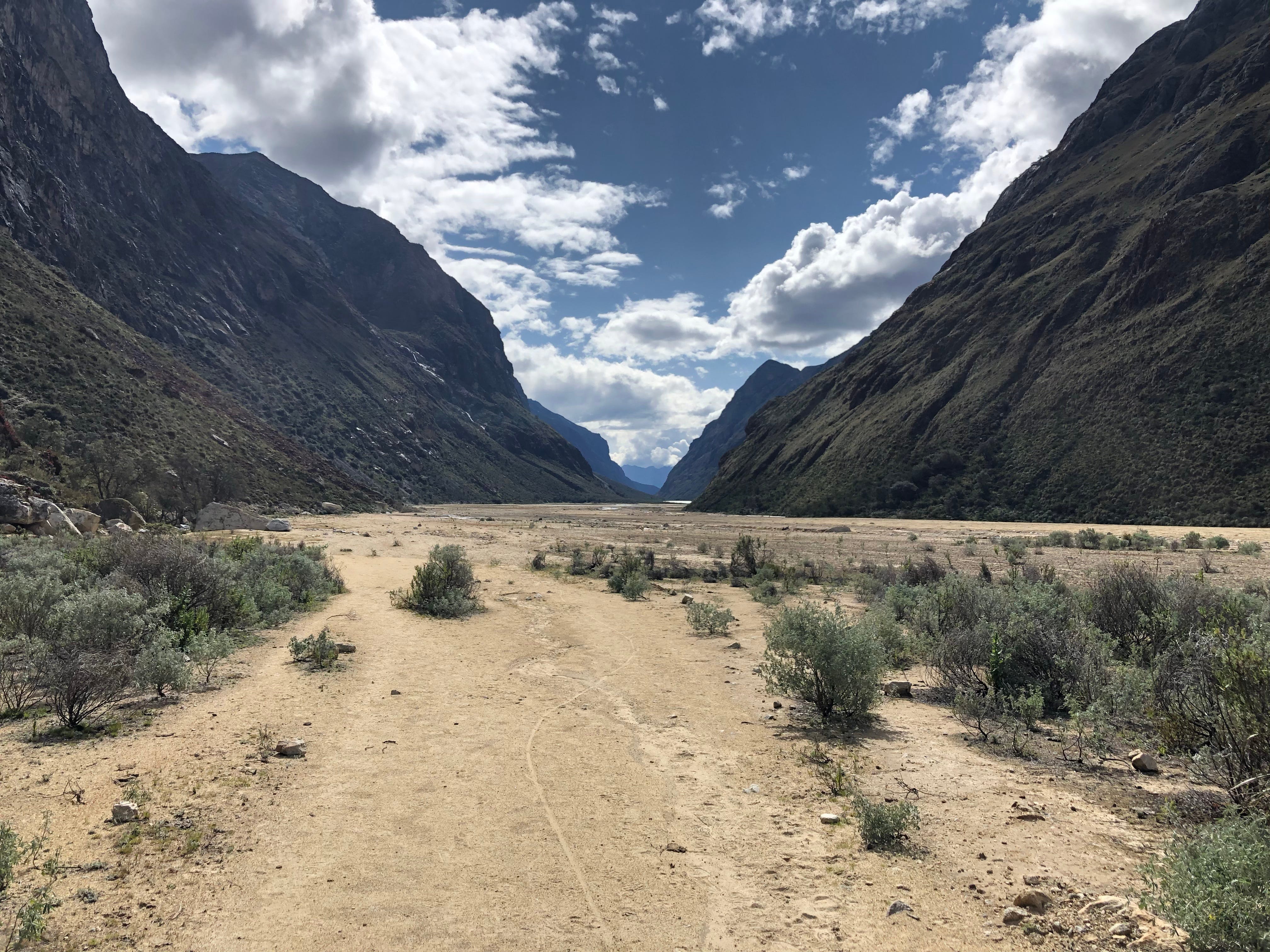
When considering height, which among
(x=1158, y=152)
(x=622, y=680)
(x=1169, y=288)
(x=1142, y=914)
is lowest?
(x=622, y=680)

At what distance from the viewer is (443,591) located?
17578 millimetres

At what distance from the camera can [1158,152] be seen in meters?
79.8

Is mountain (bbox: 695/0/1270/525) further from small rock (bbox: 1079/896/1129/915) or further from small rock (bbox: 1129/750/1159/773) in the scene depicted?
small rock (bbox: 1079/896/1129/915)

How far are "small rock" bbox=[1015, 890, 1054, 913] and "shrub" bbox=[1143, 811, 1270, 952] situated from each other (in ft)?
2.24

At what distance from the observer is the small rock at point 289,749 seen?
7.09 meters

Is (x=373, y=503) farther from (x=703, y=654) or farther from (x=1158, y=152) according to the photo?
(x=1158, y=152)

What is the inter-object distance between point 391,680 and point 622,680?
161 inches

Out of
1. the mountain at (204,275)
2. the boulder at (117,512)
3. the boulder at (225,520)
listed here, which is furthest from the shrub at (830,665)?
the mountain at (204,275)

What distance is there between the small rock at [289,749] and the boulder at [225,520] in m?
38.4

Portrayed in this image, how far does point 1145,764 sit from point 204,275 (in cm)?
15445

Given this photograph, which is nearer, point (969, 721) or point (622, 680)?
point (969, 721)

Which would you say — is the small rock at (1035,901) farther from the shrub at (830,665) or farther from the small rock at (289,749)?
the small rock at (289,749)

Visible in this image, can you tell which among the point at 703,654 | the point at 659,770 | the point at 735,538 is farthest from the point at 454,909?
the point at 735,538

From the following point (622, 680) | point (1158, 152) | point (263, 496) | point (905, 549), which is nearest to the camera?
point (622, 680)
